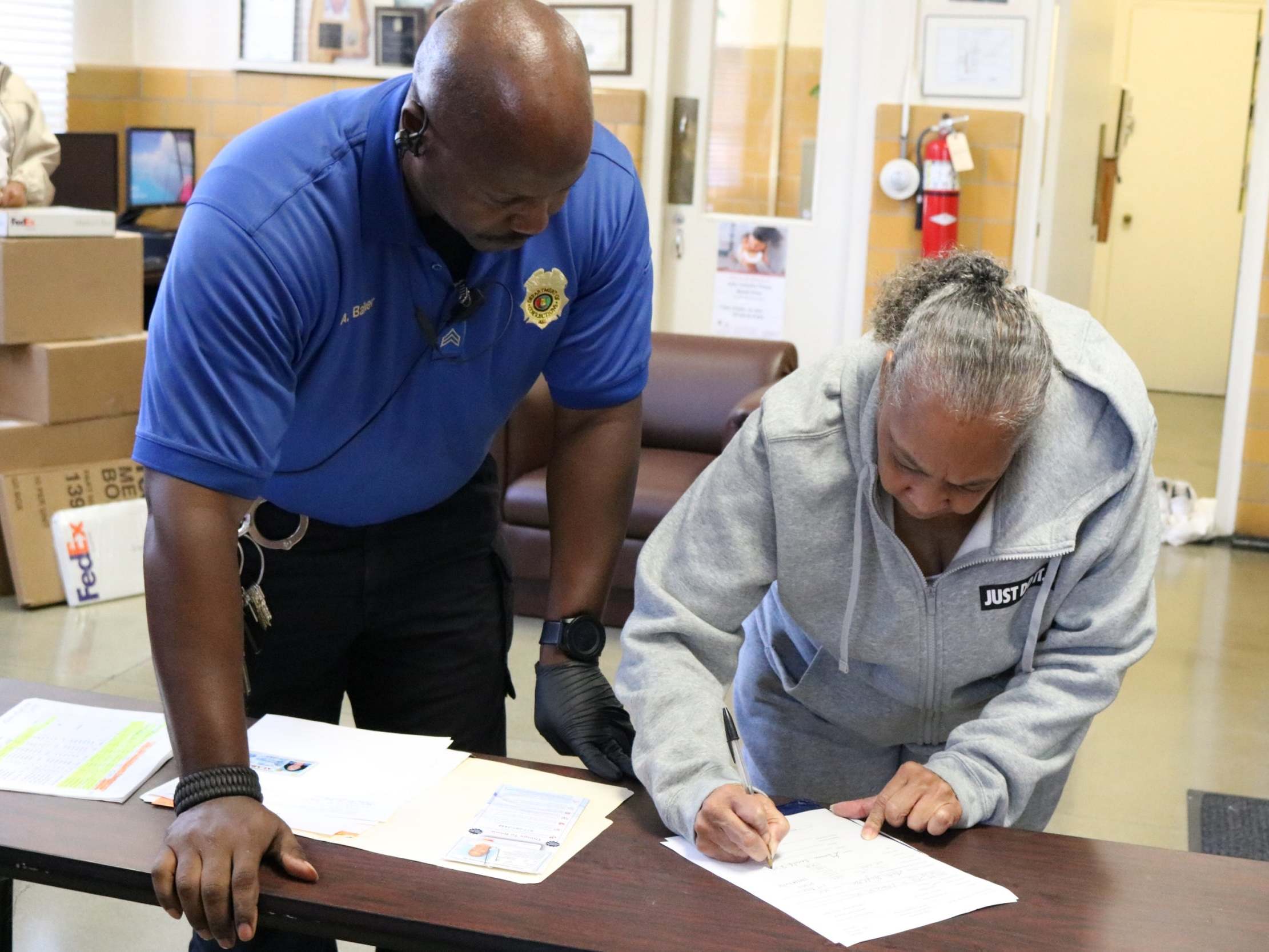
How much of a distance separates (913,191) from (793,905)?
168 inches

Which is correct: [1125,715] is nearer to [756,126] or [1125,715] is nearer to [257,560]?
[257,560]

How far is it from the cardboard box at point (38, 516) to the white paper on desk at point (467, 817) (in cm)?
299

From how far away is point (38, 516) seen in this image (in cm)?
418

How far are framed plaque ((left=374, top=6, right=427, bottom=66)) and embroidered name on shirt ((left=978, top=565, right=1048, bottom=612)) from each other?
15.6ft

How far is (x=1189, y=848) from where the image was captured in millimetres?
2832

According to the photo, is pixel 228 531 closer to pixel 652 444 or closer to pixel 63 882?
pixel 63 882

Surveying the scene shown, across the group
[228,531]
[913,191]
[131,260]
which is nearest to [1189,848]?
[228,531]

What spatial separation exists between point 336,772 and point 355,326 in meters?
0.48

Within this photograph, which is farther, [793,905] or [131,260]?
[131,260]

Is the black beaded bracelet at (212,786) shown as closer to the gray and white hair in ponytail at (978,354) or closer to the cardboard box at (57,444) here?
the gray and white hair in ponytail at (978,354)

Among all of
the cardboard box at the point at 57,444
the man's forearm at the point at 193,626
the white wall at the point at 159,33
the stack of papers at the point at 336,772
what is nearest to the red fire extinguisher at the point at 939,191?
the white wall at the point at 159,33

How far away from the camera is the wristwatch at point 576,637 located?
1.67 meters

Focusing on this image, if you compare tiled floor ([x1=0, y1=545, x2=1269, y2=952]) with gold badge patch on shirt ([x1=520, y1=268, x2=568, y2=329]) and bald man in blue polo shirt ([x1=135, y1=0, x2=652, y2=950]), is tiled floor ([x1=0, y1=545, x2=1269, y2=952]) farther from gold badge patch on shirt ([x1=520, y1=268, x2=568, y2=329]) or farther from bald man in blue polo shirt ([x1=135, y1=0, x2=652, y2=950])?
gold badge patch on shirt ([x1=520, y1=268, x2=568, y2=329])

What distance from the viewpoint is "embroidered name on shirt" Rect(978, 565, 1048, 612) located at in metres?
1.48
